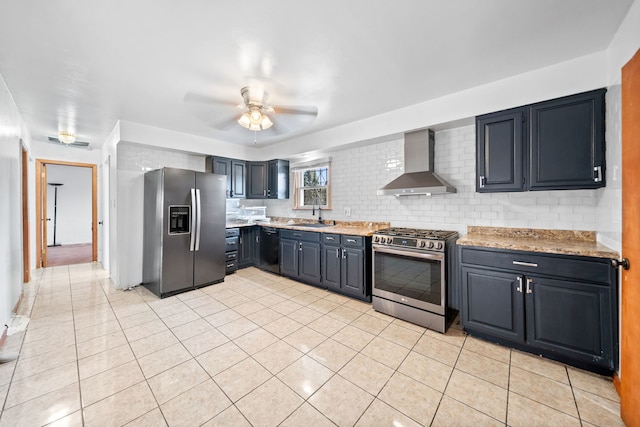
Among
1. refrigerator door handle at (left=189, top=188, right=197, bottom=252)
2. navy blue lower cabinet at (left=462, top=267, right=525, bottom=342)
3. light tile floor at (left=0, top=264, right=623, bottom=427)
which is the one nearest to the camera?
light tile floor at (left=0, top=264, right=623, bottom=427)

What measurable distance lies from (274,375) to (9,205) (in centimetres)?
344

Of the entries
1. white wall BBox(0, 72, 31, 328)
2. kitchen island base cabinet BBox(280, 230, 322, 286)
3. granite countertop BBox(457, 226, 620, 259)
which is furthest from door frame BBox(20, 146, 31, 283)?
granite countertop BBox(457, 226, 620, 259)

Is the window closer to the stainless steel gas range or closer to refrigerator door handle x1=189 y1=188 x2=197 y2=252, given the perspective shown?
the stainless steel gas range

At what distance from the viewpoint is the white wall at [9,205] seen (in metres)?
2.47

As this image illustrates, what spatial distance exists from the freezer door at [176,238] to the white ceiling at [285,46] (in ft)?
3.48

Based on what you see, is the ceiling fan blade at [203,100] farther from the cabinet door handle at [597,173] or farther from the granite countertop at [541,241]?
the cabinet door handle at [597,173]

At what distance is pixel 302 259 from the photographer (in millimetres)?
4078

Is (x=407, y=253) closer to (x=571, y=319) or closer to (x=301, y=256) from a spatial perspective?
(x=571, y=319)

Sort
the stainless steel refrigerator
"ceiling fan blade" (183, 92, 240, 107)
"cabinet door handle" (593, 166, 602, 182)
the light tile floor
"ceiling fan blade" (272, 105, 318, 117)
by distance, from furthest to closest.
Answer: the stainless steel refrigerator
"ceiling fan blade" (272, 105, 318, 117)
"ceiling fan blade" (183, 92, 240, 107)
"cabinet door handle" (593, 166, 602, 182)
the light tile floor

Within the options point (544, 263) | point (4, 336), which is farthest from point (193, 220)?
point (544, 263)

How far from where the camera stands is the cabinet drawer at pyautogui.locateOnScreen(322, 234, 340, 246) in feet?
11.8

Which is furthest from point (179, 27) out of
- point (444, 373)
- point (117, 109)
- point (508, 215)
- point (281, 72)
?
point (508, 215)

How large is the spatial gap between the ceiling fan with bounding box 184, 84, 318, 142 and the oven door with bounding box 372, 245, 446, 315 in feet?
6.58

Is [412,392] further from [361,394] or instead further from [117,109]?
[117,109]
